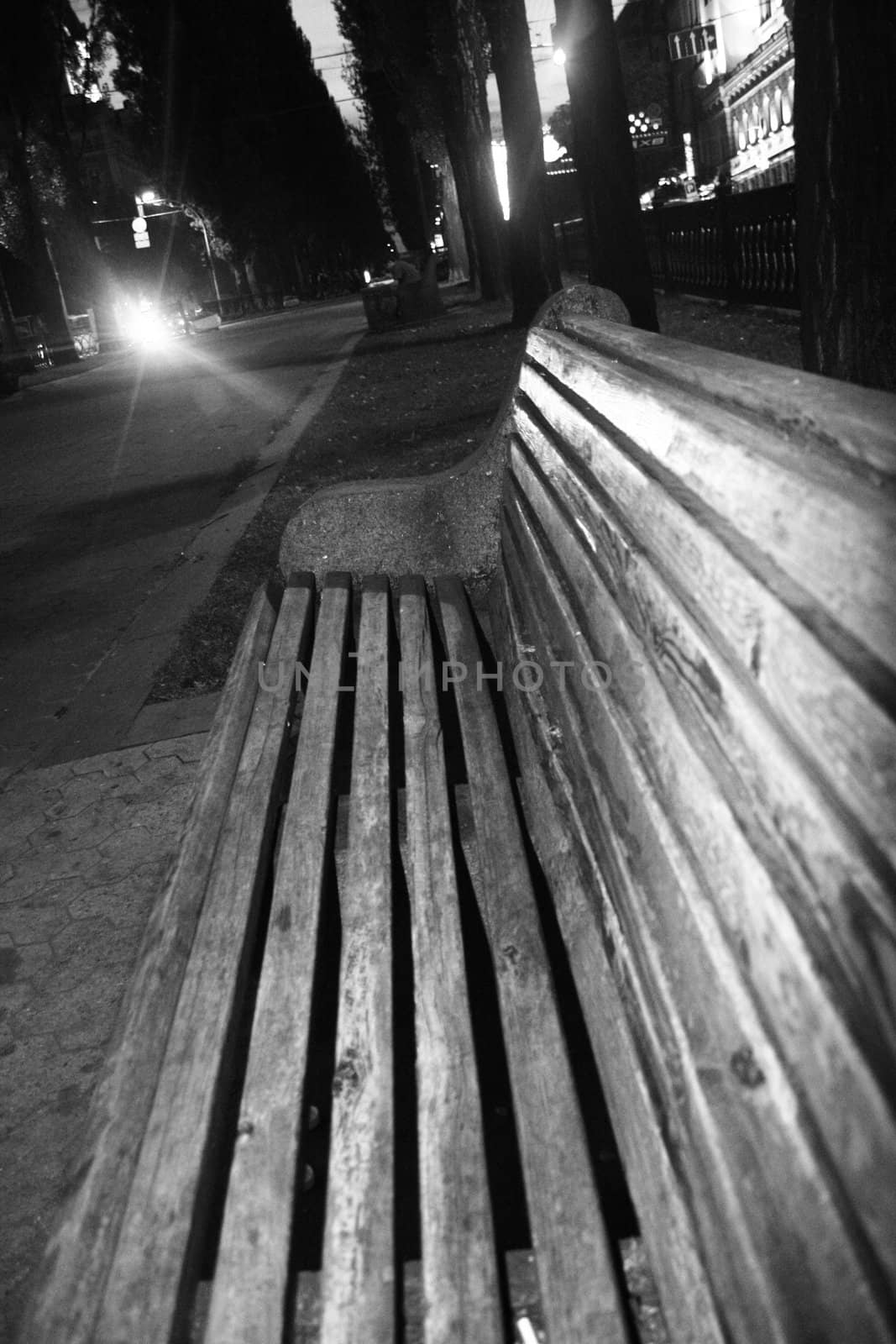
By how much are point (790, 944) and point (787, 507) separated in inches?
16.2

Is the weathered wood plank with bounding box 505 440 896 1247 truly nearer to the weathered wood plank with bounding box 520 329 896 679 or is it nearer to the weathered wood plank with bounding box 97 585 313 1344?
the weathered wood plank with bounding box 520 329 896 679

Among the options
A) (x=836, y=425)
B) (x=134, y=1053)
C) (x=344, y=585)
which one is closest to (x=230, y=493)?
(x=344, y=585)

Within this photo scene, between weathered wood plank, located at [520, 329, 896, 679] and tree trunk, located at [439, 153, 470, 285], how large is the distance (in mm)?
32985

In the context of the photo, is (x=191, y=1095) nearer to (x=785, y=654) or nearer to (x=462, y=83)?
(x=785, y=654)

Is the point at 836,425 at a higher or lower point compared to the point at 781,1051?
higher

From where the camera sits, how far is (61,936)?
3.02 meters

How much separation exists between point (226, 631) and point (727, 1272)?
4330 mm

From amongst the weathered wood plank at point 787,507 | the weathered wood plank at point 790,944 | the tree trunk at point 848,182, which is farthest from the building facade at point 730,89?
the weathered wood plank at point 790,944

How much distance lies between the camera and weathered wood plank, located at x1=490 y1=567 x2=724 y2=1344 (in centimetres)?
111

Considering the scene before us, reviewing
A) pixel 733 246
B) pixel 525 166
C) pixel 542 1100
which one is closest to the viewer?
pixel 542 1100

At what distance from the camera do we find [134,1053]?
5.42 ft

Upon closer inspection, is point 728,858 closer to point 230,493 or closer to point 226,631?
point 226,631

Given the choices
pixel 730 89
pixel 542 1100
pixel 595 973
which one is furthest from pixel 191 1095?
pixel 730 89

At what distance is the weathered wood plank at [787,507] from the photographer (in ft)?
2.89
